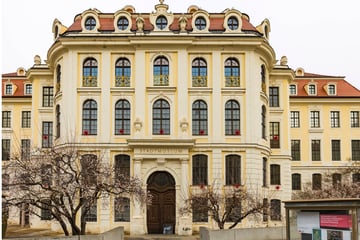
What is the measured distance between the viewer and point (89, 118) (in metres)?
41.3

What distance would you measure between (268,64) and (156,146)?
37.3 feet

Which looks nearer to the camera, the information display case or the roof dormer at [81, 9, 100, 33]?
the information display case

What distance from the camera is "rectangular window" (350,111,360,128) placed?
60.7 metres

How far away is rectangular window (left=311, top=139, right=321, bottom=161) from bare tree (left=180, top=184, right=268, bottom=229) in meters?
21.9

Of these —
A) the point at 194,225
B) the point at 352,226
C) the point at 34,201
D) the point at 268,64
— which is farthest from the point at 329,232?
the point at 268,64

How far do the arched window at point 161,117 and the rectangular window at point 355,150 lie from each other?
85.6 feet

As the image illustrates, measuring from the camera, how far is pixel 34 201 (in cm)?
2434

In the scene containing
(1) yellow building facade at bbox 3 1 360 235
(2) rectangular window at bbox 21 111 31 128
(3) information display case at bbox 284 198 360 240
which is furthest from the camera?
(2) rectangular window at bbox 21 111 31 128

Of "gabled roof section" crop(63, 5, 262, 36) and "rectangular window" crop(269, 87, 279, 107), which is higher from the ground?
"gabled roof section" crop(63, 5, 262, 36)

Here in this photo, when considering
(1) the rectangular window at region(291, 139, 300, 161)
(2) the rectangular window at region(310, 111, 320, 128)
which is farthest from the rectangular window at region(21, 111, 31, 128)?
(2) the rectangular window at region(310, 111, 320, 128)

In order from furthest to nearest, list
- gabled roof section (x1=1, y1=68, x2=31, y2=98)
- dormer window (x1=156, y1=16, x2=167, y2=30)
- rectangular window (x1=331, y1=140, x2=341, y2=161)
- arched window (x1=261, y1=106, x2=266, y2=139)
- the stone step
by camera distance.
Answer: rectangular window (x1=331, y1=140, x2=341, y2=161), gabled roof section (x1=1, y1=68, x2=31, y2=98), arched window (x1=261, y1=106, x2=266, y2=139), dormer window (x1=156, y1=16, x2=167, y2=30), the stone step

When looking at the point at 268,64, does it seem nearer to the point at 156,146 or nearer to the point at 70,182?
the point at 156,146

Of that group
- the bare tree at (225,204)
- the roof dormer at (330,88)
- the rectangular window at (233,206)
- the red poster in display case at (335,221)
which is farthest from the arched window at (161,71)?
the red poster in display case at (335,221)

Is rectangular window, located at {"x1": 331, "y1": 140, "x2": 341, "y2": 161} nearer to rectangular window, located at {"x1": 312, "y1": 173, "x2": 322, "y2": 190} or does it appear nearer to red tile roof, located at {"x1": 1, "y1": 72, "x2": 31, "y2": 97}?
rectangular window, located at {"x1": 312, "y1": 173, "x2": 322, "y2": 190}
